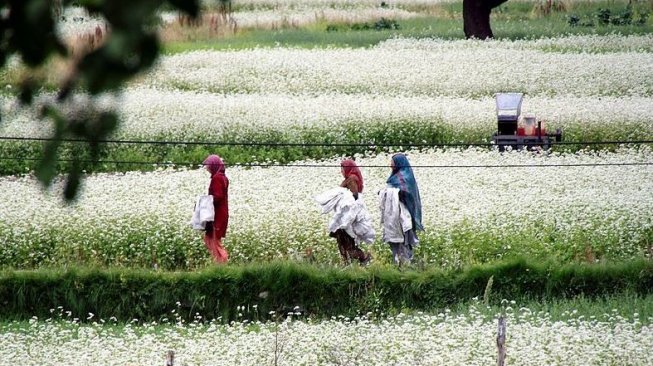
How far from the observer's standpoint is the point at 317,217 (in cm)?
1780

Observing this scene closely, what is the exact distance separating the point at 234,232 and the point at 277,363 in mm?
5881

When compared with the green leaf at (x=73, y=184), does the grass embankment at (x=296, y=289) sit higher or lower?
lower

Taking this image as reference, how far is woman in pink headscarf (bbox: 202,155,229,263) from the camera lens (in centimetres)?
1611

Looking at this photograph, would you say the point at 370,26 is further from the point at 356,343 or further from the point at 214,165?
the point at 356,343

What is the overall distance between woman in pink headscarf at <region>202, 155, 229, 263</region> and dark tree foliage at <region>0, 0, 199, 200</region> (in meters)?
12.0

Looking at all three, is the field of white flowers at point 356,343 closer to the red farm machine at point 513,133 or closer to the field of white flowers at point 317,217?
the field of white flowers at point 317,217

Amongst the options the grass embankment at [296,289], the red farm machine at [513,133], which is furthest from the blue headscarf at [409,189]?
the red farm machine at [513,133]

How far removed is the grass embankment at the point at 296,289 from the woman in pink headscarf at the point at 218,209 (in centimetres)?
154

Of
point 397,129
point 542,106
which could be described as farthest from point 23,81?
point 542,106

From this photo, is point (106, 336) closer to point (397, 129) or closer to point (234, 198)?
point (234, 198)

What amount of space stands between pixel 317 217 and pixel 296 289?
3.48 metres

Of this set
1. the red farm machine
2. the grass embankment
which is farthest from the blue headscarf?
the red farm machine

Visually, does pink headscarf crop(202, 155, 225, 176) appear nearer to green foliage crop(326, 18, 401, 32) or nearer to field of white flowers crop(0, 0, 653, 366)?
field of white flowers crop(0, 0, 653, 366)

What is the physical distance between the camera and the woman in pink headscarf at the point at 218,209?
16109 millimetres
